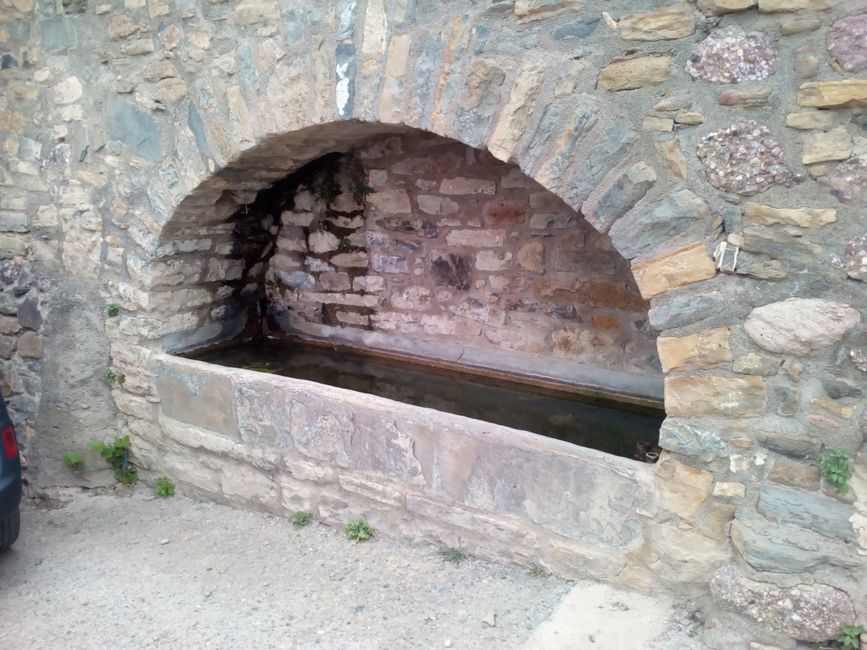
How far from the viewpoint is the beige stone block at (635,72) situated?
76.3 inches

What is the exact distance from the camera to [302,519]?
3.02 metres

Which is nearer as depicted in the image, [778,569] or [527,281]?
[778,569]

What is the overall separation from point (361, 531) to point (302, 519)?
12.7 inches

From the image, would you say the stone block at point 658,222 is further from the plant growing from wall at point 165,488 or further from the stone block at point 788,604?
the plant growing from wall at point 165,488

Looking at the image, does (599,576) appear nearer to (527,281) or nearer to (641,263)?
(641,263)

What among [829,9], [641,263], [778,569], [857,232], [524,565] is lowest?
[524,565]

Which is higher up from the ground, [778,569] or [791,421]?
[791,421]

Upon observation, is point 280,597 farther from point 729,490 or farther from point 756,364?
point 756,364

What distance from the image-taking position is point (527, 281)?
3.69 meters

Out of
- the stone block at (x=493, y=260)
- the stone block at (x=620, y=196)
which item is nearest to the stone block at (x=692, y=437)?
the stone block at (x=620, y=196)

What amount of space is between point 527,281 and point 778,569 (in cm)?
205

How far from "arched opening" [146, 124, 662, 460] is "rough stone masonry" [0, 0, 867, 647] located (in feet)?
0.72

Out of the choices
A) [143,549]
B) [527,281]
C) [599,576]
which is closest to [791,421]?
[599,576]

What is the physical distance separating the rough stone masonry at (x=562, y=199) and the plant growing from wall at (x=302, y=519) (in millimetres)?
110
